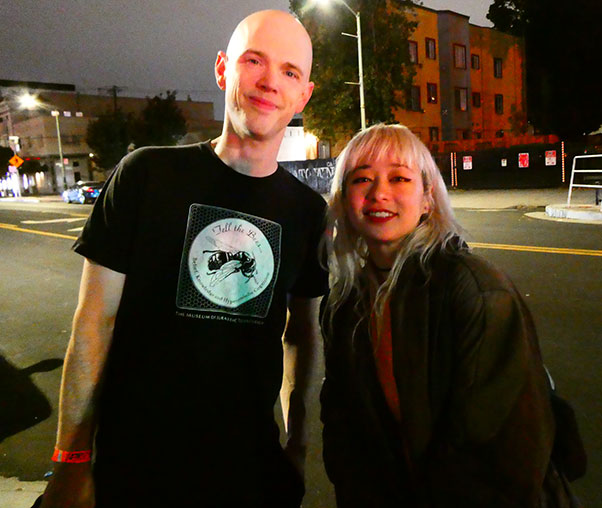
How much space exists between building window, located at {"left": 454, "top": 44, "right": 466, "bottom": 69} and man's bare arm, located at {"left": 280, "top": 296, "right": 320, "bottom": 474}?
4302cm

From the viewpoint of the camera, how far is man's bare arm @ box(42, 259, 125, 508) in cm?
156

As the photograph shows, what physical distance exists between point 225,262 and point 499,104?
4883cm

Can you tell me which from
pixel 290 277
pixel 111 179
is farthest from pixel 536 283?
pixel 111 179

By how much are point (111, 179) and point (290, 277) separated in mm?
699

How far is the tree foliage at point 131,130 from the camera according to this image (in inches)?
2096

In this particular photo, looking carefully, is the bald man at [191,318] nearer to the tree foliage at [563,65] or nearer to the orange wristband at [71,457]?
the orange wristband at [71,457]

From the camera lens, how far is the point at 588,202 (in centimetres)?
1694

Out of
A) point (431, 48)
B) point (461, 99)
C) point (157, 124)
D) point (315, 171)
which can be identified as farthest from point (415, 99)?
point (157, 124)

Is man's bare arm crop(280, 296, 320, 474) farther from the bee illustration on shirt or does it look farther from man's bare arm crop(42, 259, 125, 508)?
man's bare arm crop(42, 259, 125, 508)

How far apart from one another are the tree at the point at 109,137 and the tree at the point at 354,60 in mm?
27991

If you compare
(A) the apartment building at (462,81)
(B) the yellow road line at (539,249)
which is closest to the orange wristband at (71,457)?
(B) the yellow road line at (539,249)

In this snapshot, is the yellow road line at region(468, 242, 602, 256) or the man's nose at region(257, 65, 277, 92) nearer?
the man's nose at region(257, 65, 277, 92)

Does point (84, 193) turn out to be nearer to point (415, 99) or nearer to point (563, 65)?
point (415, 99)

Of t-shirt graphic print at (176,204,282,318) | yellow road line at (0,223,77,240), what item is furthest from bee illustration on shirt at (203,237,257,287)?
yellow road line at (0,223,77,240)
